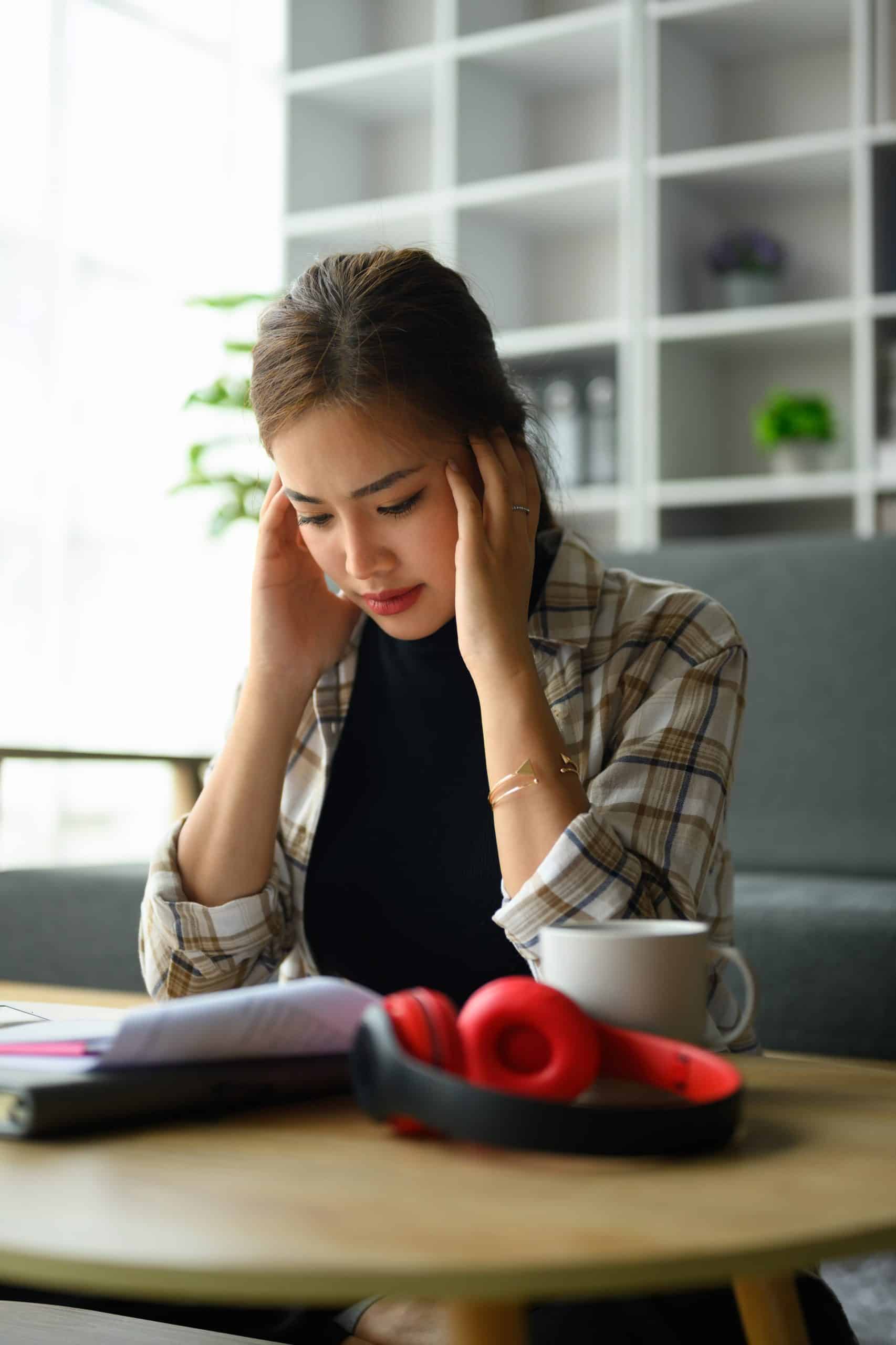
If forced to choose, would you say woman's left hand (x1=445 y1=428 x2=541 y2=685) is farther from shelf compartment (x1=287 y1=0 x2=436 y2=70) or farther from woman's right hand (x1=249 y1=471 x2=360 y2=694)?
shelf compartment (x1=287 y1=0 x2=436 y2=70)

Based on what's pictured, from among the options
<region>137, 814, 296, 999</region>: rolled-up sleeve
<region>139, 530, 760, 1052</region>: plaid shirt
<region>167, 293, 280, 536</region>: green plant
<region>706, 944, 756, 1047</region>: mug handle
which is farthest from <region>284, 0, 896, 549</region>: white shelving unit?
<region>706, 944, 756, 1047</region>: mug handle

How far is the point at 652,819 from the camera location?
103 cm

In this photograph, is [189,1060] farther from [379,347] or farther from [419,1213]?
[379,347]

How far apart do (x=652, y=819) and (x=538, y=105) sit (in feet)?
11.1

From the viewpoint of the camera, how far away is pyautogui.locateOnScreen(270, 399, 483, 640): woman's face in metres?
1.10

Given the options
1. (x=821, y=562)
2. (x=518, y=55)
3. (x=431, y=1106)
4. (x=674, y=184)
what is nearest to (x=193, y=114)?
(x=518, y=55)

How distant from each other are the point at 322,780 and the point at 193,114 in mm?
3806

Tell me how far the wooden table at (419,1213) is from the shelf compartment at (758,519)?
9.50 ft

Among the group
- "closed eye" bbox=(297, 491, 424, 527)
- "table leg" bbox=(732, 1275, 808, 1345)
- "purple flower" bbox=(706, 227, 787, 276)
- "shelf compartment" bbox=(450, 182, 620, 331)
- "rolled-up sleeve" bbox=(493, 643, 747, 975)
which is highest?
"shelf compartment" bbox=(450, 182, 620, 331)

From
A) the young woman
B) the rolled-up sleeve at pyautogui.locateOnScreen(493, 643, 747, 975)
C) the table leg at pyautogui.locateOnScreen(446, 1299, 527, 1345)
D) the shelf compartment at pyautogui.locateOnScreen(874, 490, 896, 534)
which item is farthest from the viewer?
the shelf compartment at pyautogui.locateOnScreen(874, 490, 896, 534)

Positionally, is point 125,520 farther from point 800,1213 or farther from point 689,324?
point 800,1213

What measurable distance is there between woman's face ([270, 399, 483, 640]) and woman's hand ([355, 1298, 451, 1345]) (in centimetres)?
55

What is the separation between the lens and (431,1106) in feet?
1.86

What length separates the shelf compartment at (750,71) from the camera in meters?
3.38
